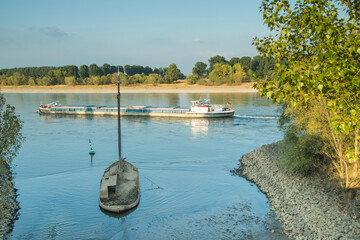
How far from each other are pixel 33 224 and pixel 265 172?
56.5ft

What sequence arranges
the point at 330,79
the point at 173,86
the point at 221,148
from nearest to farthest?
the point at 330,79, the point at 221,148, the point at 173,86

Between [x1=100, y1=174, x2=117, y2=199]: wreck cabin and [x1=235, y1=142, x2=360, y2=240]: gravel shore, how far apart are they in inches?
408

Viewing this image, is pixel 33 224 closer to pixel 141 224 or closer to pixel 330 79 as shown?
pixel 141 224

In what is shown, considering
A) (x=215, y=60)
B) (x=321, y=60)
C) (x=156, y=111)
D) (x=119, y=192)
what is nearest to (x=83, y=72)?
(x=215, y=60)

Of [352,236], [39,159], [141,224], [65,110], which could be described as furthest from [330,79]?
[65,110]

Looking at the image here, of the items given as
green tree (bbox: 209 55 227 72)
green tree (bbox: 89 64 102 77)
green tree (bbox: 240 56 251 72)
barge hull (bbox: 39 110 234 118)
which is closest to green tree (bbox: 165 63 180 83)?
green tree (bbox: 209 55 227 72)

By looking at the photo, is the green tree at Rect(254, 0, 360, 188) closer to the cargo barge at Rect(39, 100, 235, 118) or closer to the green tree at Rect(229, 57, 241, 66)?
the cargo barge at Rect(39, 100, 235, 118)

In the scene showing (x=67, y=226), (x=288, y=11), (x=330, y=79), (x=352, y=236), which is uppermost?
(x=288, y=11)

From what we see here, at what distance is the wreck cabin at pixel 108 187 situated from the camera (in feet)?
62.1

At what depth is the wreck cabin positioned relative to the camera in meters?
18.9

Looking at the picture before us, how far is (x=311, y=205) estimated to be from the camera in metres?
16.3

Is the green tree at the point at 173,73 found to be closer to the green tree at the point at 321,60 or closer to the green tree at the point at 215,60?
the green tree at the point at 215,60

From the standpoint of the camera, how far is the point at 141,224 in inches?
699

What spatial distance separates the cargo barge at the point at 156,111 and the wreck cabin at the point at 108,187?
45.9m
